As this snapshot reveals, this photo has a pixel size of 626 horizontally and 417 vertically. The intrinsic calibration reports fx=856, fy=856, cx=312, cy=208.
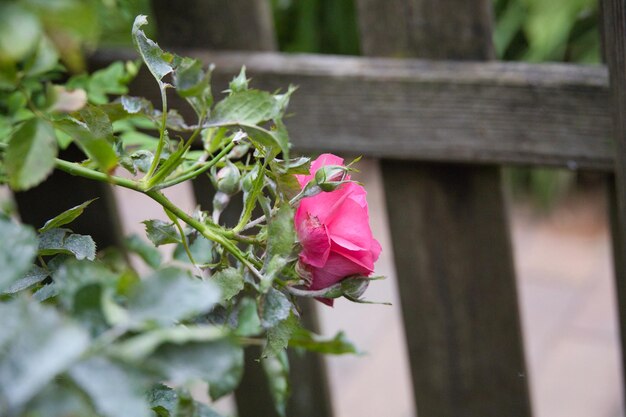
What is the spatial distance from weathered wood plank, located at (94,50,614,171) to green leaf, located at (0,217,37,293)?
70cm

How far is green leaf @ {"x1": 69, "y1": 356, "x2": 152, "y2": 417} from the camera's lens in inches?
11.6

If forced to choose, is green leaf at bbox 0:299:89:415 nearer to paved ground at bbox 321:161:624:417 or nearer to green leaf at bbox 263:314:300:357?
green leaf at bbox 263:314:300:357

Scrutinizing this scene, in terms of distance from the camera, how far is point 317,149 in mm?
1220

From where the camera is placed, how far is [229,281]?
0.51m

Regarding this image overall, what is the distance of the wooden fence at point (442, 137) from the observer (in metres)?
1.07

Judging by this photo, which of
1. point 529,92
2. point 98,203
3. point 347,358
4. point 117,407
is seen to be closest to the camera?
point 117,407

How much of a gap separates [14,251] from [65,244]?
0.64 feet

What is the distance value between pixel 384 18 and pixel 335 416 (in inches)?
28.1

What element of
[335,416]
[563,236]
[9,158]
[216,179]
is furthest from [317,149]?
[563,236]

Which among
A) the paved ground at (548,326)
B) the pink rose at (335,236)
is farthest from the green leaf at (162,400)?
the paved ground at (548,326)

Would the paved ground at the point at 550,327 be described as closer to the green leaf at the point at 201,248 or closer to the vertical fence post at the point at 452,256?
the vertical fence post at the point at 452,256

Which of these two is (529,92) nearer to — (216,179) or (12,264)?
(216,179)

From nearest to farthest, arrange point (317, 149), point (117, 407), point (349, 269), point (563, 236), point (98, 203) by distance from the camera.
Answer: point (117, 407)
point (349, 269)
point (317, 149)
point (98, 203)
point (563, 236)

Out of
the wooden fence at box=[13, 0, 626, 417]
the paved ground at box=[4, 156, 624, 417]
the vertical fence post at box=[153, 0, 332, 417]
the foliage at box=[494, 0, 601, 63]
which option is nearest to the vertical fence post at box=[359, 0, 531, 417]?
the wooden fence at box=[13, 0, 626, 417]
